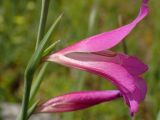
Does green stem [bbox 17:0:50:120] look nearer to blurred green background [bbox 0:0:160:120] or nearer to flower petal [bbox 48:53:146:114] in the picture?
flower petal [bbox 48:53:146:114]

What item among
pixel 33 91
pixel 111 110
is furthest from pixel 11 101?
pixel 33 91

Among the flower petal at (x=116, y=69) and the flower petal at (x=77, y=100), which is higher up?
the flower petal at (x=116, y=69)

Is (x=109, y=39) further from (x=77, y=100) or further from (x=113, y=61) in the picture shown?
(x=77, y=100)

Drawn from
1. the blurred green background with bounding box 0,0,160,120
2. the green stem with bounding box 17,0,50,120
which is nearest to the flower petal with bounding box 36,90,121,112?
the green stem with bounding box 17,0,50,120

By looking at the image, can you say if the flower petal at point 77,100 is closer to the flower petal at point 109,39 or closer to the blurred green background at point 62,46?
the flower petal at point 109,39

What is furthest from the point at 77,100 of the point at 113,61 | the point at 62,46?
the point at 62,46

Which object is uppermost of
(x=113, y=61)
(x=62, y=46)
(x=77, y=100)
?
(x=113, y=61)

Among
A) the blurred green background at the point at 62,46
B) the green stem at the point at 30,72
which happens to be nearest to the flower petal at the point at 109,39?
the green stem at the point at 30,72
